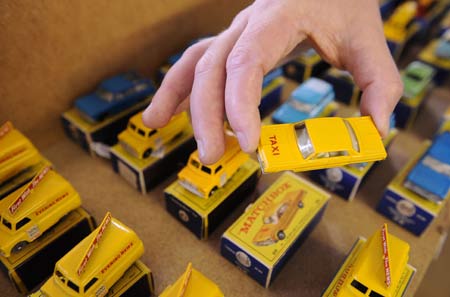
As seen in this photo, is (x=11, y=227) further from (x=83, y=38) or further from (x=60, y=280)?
(x=83, y=38)

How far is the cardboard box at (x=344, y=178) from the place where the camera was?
2133 mm

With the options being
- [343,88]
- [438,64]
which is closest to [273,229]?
[343,88]

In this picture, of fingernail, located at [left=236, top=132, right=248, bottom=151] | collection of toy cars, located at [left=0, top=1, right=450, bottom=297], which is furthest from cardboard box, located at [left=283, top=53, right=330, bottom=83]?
fingernail, located at [left=236, top=132, right=248, bottom=151]

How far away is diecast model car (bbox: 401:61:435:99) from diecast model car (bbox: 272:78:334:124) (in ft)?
2.20

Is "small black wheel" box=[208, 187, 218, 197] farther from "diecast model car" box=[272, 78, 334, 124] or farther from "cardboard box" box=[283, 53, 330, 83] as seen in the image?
"cardboard box" box=[283, 53, 330, 83]

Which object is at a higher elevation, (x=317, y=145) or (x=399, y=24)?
(x=317, y=145)

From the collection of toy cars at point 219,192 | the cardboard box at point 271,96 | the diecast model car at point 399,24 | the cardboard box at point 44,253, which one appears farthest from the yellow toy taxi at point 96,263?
the diecast model car at point 399,24

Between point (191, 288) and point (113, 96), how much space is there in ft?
4.97

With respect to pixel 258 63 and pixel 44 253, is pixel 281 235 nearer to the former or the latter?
pixel 258 63

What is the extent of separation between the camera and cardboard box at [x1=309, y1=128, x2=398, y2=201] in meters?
2.13

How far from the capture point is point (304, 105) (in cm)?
249

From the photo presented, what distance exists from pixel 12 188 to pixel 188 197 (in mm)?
941

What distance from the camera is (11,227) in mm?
1568

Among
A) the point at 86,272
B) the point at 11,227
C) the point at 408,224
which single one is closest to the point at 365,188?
the point at 408,224
